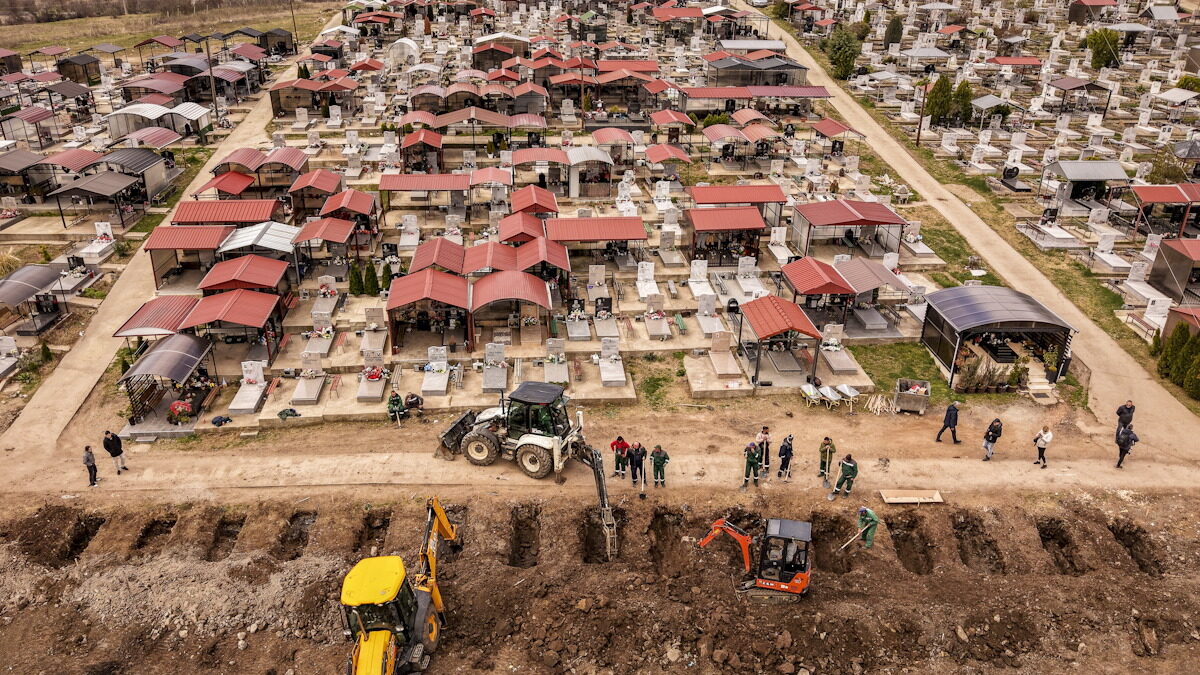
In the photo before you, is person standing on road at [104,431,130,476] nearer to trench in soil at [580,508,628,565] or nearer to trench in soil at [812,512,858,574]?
trench in soil at [580,508,628,565]

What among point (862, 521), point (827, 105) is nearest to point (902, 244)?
point (862, 521)

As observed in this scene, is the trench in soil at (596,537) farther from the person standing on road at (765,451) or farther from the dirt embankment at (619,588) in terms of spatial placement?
the person standing on road at (765,451)

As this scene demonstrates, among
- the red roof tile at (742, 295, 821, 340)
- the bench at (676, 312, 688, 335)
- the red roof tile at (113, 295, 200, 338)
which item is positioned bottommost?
the bench at (676, 312, 688, 335)

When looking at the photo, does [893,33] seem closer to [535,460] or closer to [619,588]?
[535,460]

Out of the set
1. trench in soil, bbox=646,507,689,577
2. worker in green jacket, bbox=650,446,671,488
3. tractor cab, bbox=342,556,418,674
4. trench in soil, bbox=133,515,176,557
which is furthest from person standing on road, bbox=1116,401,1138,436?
trench in soil, bbox=133,515,176,557

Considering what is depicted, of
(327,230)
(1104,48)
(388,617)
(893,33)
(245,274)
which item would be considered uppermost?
(893,33)

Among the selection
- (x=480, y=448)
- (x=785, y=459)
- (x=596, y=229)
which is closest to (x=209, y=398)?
(x=480, y=448)

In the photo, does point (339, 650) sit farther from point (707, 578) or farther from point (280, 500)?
point (707, 578)
